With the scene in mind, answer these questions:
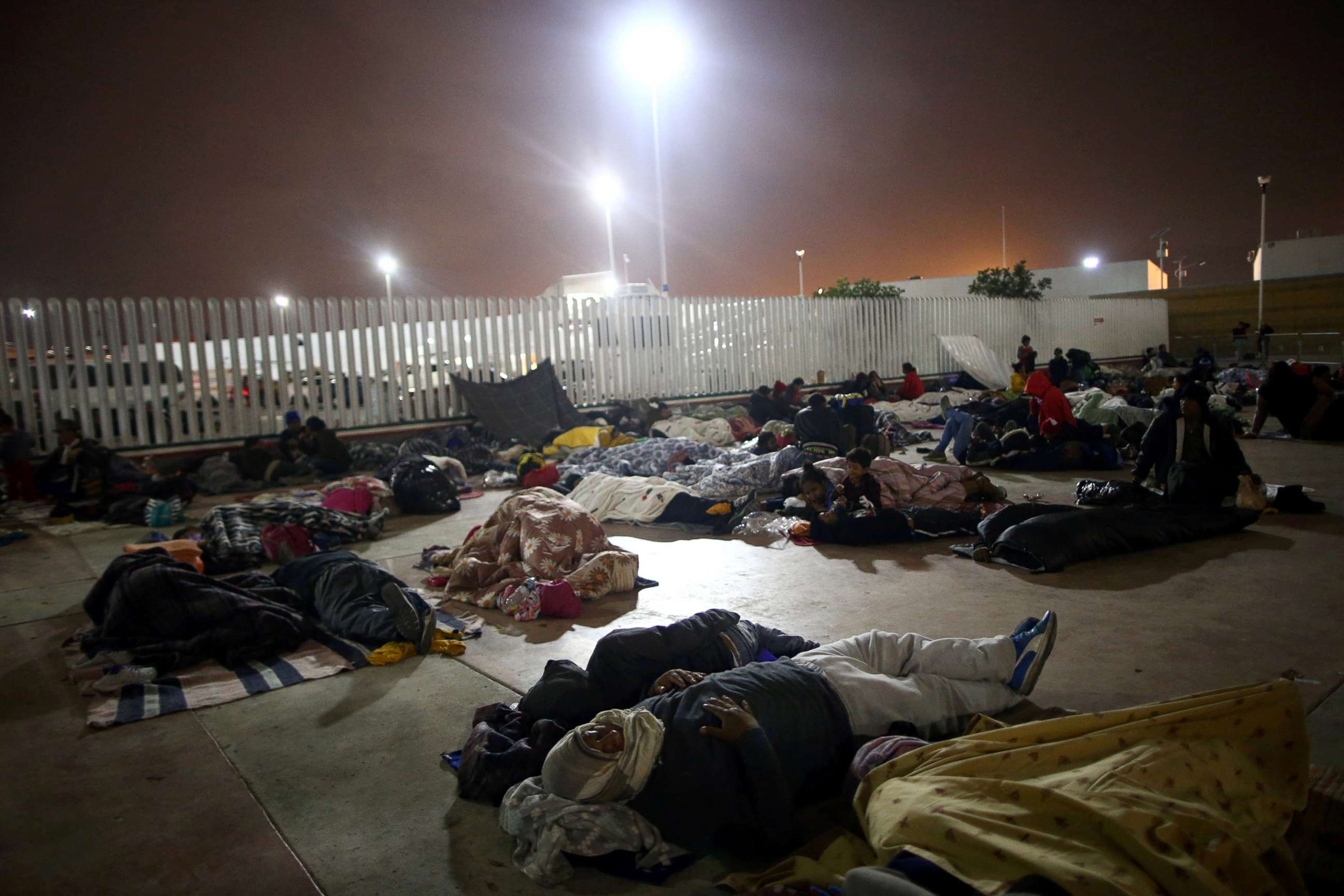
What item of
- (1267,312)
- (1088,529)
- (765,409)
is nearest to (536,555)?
(1088,529)

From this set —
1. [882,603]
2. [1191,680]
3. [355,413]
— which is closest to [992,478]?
[882,603]

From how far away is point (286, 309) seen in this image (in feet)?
44.1

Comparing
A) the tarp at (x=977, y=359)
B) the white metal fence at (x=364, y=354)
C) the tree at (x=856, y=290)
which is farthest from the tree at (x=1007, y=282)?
the white metal fence at (x=364, y=354)

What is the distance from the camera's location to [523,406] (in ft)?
48.5

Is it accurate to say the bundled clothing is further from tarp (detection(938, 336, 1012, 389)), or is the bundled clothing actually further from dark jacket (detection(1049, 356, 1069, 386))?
tarp (detection(938, 336, 1012, 389))

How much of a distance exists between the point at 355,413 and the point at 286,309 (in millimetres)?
1914

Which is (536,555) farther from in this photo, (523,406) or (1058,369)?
(1058,369)

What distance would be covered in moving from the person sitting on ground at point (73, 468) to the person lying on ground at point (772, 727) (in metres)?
10.2

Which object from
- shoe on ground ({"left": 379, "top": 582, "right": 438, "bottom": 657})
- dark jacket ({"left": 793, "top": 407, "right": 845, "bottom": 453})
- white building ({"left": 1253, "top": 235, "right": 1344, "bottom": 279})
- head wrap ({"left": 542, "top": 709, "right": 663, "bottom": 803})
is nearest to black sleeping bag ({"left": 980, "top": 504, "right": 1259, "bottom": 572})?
shoe on ground ({"left": 379, "top": 582, "right": 438, "bottom": 657})

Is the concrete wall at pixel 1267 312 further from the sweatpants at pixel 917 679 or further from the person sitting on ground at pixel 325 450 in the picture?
the sweatpants at pixel 917 679

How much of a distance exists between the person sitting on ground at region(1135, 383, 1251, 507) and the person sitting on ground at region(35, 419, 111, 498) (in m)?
11.9

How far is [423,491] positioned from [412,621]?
187 inches

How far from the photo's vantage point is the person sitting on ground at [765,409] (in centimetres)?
1588

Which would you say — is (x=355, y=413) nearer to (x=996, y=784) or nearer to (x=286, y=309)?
(x=286, y=309)
